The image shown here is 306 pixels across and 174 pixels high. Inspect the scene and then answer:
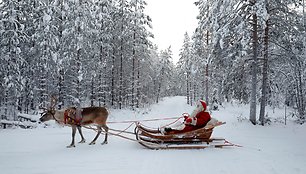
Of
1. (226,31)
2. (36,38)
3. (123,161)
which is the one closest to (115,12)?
(36,38)

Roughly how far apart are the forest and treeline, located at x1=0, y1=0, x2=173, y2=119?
71 millimetres

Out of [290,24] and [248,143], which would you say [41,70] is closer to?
[248,143]

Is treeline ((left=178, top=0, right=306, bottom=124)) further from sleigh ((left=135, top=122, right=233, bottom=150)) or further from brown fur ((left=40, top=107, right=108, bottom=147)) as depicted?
brown fur ((left=40, top=107, right=108, bottom=147))

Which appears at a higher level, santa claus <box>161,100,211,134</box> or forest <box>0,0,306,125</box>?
forest <box>0,0,306,125</box>

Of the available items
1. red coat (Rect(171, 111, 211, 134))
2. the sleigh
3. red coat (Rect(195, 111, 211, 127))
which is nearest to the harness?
the sleigh

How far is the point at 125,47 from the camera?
25.0 metres

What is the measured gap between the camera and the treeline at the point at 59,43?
15.0 meters

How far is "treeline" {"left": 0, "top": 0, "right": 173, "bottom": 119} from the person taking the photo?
15.0 meters

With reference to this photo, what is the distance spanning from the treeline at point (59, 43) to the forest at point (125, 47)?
7 centimetres

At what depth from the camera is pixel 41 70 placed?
17.4 metres

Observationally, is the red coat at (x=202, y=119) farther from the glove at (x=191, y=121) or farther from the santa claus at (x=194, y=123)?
the glove at (x=191, y=121)

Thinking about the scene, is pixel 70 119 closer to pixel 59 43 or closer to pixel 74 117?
pixel 74 117

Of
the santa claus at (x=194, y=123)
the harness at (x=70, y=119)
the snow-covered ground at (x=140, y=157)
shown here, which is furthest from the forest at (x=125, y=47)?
the harness at (x=70, y=119)

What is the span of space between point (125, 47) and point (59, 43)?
9213 mm
